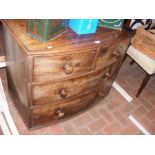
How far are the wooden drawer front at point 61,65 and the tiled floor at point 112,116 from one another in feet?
2.73

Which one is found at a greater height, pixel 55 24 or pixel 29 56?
pixel 55 24

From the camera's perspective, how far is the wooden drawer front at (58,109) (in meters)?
1.76

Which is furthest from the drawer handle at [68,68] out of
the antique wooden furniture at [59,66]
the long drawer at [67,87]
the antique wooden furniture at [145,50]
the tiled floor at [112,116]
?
the antique wooden furniture at [145,50]

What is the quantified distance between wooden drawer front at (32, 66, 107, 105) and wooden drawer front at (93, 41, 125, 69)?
10cm

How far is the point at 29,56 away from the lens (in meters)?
1.25

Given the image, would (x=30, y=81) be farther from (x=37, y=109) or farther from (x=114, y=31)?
(x=114, y=31)

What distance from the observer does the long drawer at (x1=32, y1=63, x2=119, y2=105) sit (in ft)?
5.12

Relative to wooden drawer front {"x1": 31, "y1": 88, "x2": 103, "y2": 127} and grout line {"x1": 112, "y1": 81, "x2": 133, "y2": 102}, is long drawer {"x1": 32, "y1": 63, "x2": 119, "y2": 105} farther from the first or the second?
grout line {"x1": 112, "y1": 81, "x2": 133, "y2": 102}

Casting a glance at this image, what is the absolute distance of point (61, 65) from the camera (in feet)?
4.72

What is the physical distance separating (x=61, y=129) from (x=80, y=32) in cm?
116

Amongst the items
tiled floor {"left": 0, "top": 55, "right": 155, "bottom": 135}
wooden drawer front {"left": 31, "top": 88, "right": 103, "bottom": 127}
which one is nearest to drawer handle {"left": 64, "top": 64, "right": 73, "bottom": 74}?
wooden drawer front {"left": 31, "top": 88, "right": 103, "bottom": 127}

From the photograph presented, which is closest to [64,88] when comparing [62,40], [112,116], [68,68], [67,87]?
[67,87]

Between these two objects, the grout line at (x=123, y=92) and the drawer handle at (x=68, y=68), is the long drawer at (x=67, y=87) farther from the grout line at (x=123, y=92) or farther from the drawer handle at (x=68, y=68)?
the grout line at (x=123, y=92)
